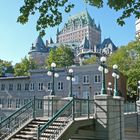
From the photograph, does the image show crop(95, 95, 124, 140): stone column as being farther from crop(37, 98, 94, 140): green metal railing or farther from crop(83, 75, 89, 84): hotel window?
crop(83, 75, 89, 84): hotel window

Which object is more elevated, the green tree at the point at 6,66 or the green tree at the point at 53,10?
the green tree at the point at 6,66

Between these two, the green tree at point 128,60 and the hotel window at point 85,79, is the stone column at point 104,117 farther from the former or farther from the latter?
the green tree at point 128,60

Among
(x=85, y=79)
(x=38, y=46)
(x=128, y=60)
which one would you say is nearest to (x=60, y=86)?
(x=85, y=79)

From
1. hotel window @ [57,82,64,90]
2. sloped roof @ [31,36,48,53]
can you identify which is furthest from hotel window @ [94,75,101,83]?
sloped roof @ [31,36,48,53]

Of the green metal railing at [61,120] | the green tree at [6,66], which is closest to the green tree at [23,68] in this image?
the green tree at [6,66]

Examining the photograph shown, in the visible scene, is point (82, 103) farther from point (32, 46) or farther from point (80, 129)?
point (32, 46)

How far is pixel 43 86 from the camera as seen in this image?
58.7 metres

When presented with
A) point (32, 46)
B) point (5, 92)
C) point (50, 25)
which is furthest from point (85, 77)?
point (32, 46)

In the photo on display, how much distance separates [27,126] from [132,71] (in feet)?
143

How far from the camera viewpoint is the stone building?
5444 centimetres

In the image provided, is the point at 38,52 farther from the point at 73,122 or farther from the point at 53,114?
the point at 73,122

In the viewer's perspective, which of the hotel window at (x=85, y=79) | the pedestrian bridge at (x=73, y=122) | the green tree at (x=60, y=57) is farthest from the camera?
the green tree at (x=60, y=57)

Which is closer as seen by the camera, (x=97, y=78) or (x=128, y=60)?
(x=97, y=78)

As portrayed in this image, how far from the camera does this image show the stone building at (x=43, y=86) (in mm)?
54438
